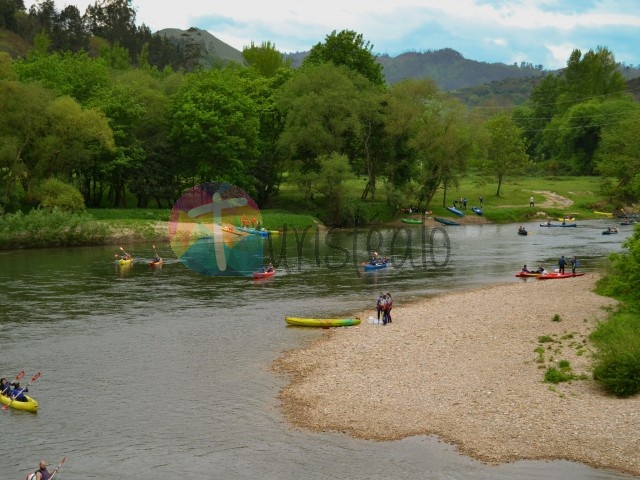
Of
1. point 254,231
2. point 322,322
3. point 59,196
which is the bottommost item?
point 322,322

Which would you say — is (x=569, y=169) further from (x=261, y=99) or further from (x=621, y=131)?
(x=261, y=99)

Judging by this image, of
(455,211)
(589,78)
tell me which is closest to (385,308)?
(455,211)

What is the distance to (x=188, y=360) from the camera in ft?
128

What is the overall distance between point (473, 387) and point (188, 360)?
49.8 feet

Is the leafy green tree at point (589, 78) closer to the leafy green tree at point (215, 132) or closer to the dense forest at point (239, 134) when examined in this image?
the dense forest at point (239, 134)

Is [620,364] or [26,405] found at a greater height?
[620,364]

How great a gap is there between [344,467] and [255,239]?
6445cm

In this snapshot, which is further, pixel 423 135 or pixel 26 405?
pixel 423 135

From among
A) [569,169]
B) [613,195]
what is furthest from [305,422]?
[569,169]

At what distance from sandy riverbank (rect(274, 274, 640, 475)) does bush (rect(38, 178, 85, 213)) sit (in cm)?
4848

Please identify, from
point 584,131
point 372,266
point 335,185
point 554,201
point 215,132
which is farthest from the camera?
point 584,131

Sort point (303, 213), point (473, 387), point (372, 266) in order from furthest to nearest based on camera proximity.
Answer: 1. point (303, 213)
2. point (372, 266)
3. point (473, 387)

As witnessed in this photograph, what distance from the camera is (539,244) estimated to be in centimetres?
8575

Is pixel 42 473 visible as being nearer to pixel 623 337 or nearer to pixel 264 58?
pixel 623 337
